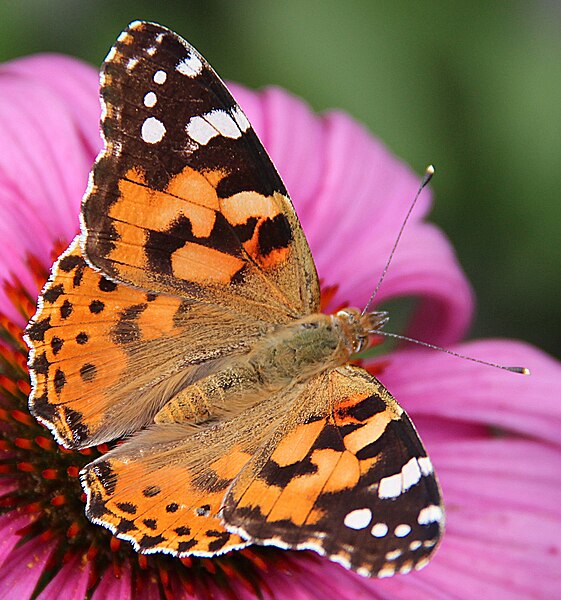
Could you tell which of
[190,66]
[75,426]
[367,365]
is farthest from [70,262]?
[367,365]

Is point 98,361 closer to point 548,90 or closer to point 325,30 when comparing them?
point 325,30

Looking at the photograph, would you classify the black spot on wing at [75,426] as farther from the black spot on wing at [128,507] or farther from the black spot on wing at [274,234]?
the black spot on wing at [274,234]

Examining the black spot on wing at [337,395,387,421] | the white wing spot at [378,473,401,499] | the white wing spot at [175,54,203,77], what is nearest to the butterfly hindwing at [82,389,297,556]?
the black spot on wing at [337,395,387,421]

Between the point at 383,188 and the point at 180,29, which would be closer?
the point at 383,188

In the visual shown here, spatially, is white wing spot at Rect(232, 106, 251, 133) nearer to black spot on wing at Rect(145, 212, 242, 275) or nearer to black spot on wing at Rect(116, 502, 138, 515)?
black spot on wing at Rect(145, 212, 242, 275)

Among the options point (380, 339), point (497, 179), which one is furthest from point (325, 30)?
point (380, 339)

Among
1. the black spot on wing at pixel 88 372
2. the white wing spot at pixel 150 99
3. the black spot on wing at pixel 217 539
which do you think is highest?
the white wing spot at pixel 150 99

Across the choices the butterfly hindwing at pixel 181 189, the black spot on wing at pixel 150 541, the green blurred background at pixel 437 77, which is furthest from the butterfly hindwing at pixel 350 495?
the green blurred background at pixel 437 77

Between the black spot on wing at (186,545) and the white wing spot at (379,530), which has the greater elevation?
the white wing spot at (379,530)
